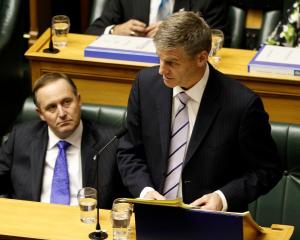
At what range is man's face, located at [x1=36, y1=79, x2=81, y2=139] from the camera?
142 inches

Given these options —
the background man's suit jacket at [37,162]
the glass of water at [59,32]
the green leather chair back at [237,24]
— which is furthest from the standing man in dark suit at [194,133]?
the green leather chair back at [237,24]

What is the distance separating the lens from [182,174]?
3.13m

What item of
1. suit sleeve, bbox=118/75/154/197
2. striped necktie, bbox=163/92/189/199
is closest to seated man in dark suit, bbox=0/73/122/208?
suit sleeve, bbox=118/75/154/197

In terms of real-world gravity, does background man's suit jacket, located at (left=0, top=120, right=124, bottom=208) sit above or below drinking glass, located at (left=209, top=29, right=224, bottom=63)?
below

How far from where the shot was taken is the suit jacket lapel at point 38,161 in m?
3.63

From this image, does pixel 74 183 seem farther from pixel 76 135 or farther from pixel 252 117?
pixel 252 117

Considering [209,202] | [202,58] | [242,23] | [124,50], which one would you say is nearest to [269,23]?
[242,23]

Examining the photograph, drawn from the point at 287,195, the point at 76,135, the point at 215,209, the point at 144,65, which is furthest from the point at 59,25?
the point at 215,209

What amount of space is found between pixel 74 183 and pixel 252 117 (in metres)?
0.95

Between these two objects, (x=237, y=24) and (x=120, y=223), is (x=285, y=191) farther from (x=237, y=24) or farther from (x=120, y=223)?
(x=237, y=24)

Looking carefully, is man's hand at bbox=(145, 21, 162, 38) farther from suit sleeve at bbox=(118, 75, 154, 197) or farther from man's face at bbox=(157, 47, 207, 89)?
man's face at bbox=(157, 47, 207, 89)

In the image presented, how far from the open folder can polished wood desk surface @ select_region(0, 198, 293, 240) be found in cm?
11

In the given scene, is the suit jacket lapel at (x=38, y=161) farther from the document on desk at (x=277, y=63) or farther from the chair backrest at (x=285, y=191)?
the document on desk at (x=277, y=63)

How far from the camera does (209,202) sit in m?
2.94
